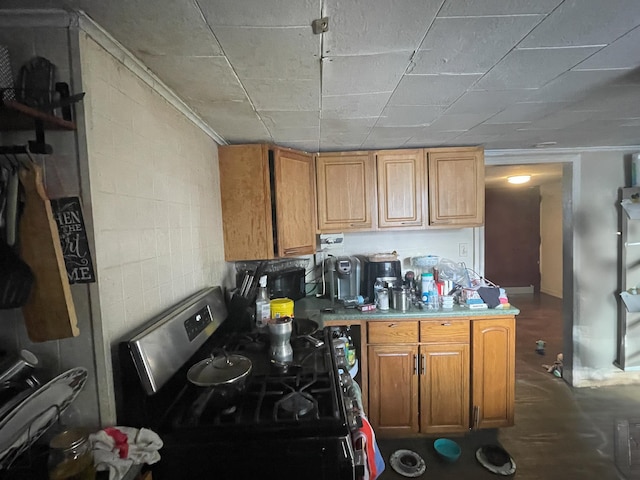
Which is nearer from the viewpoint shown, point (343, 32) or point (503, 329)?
point (343, 32)

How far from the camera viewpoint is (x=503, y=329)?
89.4 inches

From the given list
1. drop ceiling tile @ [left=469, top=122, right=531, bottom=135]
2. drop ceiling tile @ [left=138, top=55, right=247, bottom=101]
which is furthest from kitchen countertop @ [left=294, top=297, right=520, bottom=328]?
drop ceiling tile @ [left=138, top=55, right=247, bottom=101]

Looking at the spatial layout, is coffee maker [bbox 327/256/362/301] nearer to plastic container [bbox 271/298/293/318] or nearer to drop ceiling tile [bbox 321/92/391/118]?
plastic container [bbox 271/298/293/318]

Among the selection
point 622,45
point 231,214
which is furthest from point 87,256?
point 622,45

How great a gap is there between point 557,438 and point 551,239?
4.54 metres

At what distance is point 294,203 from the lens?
7.83 ft

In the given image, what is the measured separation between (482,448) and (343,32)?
2.57 meters

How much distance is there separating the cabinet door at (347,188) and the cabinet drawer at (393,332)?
0.77 meters

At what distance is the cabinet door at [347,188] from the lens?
2.55 metres

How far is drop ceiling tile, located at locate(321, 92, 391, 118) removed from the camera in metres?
1.48

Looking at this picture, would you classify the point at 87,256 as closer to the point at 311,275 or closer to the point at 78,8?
the point at 78,8

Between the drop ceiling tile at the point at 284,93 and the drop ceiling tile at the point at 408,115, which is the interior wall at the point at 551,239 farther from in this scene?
the drop ceiling tile at the point at 284,93

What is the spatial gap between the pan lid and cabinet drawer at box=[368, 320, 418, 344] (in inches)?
47.7

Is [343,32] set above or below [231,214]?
above
